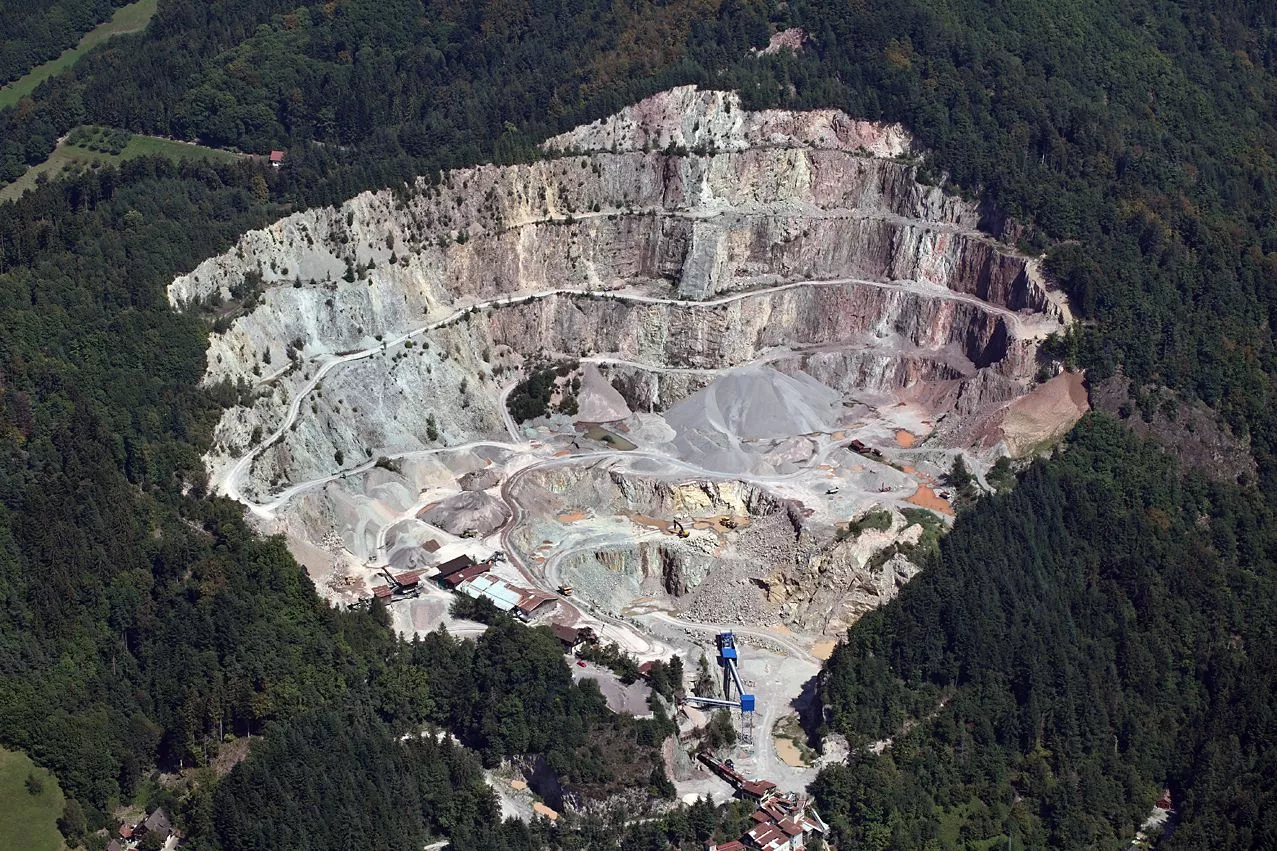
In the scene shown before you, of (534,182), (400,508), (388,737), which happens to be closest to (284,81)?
(534,182)

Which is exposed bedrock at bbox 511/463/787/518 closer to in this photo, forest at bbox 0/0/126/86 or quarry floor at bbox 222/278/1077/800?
quarry floor at bbox 222/278/1077/800

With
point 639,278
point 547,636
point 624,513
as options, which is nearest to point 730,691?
point 547,636

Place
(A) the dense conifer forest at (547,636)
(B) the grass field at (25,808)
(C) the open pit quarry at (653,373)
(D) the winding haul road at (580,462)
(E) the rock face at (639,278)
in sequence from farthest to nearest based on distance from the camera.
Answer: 1. (E) the rock face at (639,278)
2. (C) the open pit quarry at (653,373)
3. (D) the winding haul road at (580,462)
4. (A) the dense conifer forest at (547,636)
5. (B) the grass field at (25,808)

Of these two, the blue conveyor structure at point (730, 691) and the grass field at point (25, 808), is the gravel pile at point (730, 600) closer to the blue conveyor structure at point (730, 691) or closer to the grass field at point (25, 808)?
the blue conveyor structure at point (730, 691)

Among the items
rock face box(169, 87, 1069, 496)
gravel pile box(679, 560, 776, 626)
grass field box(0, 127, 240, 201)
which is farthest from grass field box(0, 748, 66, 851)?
grass field box(0, 127, 240, 201)

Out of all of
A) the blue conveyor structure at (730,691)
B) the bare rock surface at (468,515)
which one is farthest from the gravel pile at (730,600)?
the bare rock surface at (468,515)
